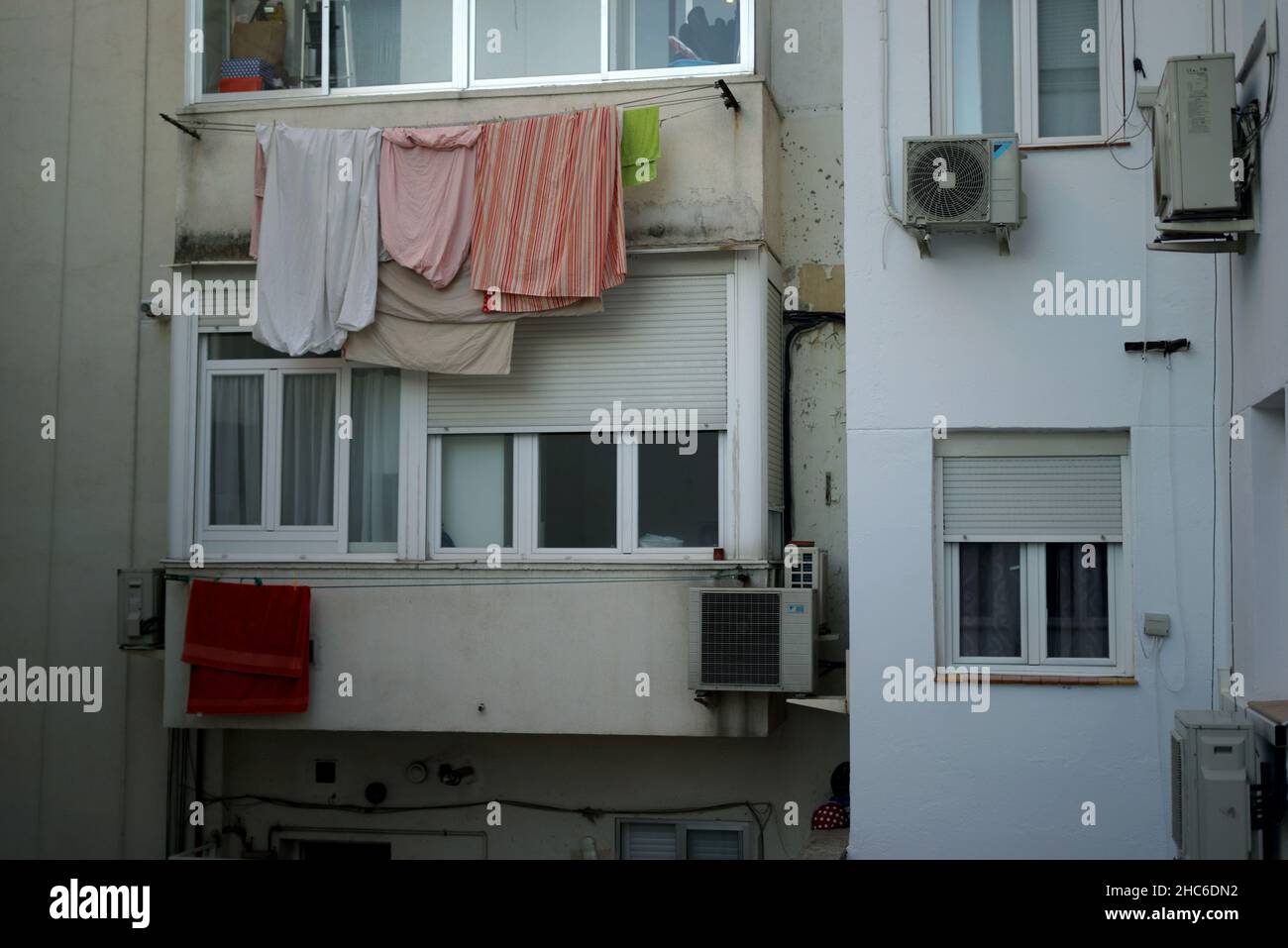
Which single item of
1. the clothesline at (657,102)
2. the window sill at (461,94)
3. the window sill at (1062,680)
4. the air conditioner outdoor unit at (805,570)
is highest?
A: the window sill at (461,94)

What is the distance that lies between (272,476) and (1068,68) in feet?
20.4

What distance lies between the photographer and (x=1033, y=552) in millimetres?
8242

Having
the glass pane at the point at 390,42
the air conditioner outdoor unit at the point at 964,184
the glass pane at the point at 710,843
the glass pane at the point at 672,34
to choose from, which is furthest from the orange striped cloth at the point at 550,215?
the glass pane at the point at 710,843

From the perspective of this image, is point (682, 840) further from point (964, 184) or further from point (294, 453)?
point (964, 184)

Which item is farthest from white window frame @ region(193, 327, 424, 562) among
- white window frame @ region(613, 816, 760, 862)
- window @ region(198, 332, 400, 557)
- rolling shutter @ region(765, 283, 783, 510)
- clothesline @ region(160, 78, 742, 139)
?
white window frame @ region(613, 816, 760, 862)

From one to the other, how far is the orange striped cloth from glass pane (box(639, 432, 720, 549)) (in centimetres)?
129

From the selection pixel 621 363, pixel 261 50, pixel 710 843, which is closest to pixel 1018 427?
pixel 621 363

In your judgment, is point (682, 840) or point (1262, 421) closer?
point (1262, 421)

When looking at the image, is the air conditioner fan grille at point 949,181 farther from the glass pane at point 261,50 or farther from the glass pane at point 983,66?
the glass pane at point 261,50

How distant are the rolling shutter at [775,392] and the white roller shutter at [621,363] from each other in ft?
1.38

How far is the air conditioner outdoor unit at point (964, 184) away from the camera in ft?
25.9

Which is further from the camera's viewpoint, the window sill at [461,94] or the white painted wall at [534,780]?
the white painted wall at [534,780]

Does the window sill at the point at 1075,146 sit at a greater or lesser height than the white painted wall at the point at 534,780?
greater

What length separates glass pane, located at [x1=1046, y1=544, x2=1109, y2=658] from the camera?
321 inches
